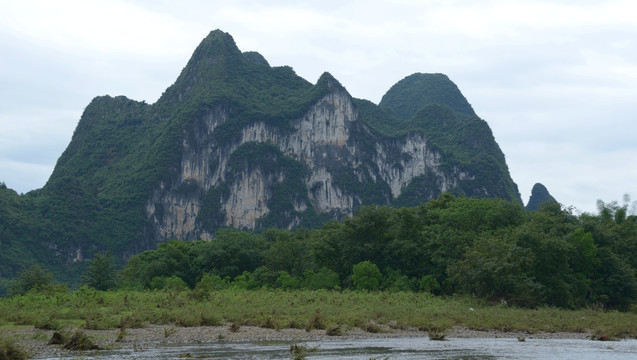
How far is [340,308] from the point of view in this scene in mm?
34125

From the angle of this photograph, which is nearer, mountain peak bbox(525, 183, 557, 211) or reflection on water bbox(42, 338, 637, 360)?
reflection on water bbox(42, 338, 637, 360)

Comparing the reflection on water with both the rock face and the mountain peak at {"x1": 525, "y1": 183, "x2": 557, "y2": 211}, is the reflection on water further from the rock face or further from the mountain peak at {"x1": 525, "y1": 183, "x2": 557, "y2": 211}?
the mountain peak at {"x1": 525, "y1": 183, "x2": 557, "y2": 211}

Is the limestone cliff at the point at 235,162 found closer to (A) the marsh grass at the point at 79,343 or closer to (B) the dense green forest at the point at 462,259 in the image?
(B) the dense green forest at the point at 462,259

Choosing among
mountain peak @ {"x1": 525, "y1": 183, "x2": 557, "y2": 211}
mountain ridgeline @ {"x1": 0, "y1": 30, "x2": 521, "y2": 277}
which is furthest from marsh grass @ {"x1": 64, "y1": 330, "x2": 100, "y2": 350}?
mountain peak @ {"x1": 525, "y1": 183, "x2": 557, "y2": 211}

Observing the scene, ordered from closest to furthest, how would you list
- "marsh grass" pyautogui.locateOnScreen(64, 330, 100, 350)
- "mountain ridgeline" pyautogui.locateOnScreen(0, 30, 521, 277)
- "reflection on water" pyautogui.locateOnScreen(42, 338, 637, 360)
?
"reflection on water" pyautogui.locateOnScreen(42, 338, 637, 360) < "marsh grass" pyautogui.locateOnScreen(64, 330, 100, 350) < "mountain ridgeline" pyautogui.locateOnScreen(0, 30, 521, 277)

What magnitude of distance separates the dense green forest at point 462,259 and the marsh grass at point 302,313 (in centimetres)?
263

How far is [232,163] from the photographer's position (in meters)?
156

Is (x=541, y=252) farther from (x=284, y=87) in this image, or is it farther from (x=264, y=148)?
(x=284, y=87)

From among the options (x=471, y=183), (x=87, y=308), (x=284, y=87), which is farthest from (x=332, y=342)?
(x=284, y=87)

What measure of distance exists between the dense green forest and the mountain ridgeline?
84.7 metres

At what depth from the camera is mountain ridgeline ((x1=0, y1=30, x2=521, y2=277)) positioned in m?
143

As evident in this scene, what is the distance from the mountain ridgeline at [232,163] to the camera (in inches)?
5635

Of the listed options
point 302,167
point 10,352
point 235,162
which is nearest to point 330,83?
point 302,167

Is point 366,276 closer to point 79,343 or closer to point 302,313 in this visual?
point 302,313
